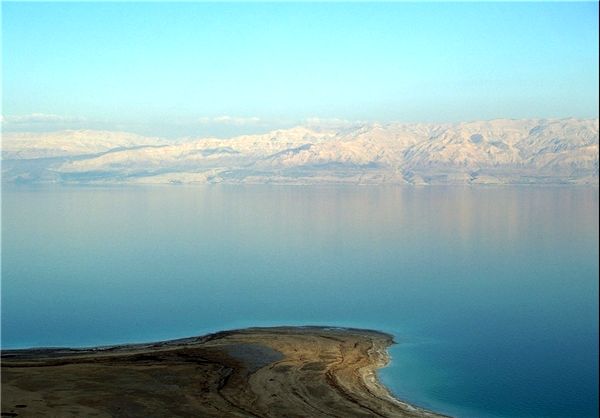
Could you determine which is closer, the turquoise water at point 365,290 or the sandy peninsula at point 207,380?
the sandy peninsula at point 207,380

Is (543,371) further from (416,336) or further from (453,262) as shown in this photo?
(453,262)

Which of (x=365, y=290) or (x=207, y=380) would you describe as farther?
(x=365, y=290)

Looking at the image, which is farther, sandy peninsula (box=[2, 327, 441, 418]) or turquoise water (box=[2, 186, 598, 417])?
turquoise water (box=[2, 186, 598, 417])
